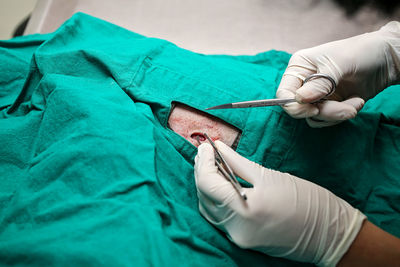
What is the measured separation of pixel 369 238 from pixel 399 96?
63 centimetres

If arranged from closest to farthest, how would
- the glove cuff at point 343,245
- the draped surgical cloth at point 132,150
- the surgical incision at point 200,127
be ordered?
the draped surgical cloth at point 132,150 < the glove cuff at point 343,245 < the surgical incision at point 200,127

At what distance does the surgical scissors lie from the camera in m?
0.78

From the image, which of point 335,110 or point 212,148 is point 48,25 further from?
point 335,110

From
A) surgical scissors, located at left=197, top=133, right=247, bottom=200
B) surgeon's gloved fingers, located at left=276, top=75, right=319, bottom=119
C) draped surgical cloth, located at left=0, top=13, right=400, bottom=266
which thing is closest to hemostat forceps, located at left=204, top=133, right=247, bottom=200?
surgical scissors, located at left=197, top=133, right=247, bottom=200

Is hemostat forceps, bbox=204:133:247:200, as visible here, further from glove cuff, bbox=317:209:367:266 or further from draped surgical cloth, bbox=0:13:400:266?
glove cuff, bbox=317:209:367:266

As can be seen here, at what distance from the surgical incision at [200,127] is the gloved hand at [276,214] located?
11 cm

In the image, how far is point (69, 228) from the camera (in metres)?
0.71

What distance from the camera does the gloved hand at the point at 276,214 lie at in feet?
2.67

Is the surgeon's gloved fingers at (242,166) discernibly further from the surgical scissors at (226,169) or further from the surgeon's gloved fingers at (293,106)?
the surgeon's gloved fingers at (293,106)

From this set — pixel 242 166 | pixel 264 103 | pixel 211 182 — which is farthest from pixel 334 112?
pixel 211 182

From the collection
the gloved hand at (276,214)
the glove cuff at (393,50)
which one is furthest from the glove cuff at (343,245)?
the glove cuff at (393,50)

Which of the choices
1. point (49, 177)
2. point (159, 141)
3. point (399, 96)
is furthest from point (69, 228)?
point (399, 96)

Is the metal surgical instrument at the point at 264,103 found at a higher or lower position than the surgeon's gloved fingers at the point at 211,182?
higher

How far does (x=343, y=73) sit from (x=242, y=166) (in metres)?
0.48
